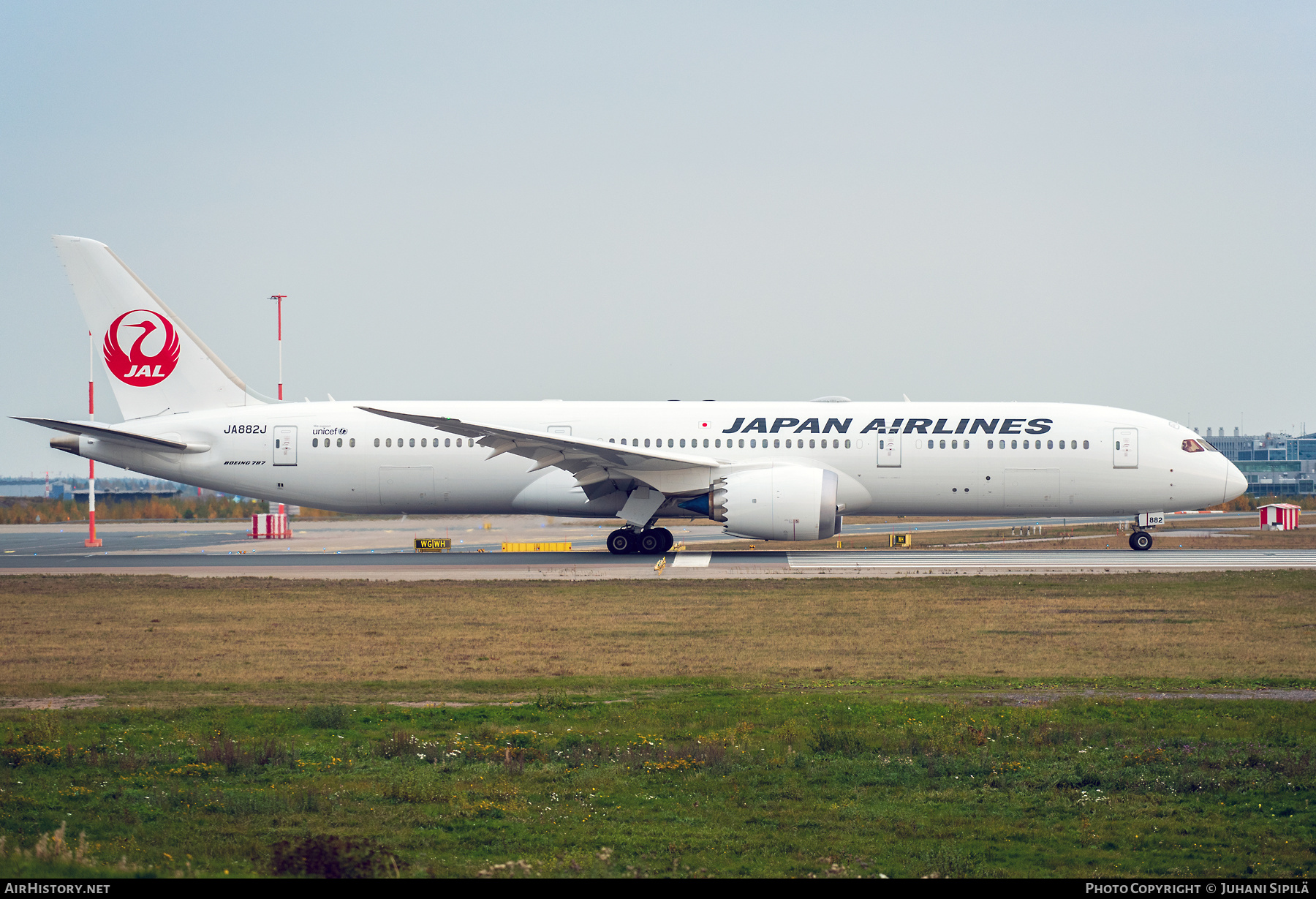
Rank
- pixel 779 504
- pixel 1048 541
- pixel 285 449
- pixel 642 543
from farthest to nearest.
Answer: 1. pixel 1048 541
2. pixel 285 449
3. pixel 642 543
4. pixel 779 504

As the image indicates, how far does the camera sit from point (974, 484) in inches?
1177

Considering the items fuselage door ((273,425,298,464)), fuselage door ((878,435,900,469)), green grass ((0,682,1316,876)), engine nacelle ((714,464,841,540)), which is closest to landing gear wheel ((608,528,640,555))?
engine nacelle ((714,464,841,540))

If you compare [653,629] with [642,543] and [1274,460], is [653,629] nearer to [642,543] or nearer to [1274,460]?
[642,543]

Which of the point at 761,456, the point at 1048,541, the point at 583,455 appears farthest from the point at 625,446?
the point at 1048,541

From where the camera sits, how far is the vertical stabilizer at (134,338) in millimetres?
30719

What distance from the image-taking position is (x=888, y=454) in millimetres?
29828

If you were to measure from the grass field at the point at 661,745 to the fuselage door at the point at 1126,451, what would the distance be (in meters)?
12.1

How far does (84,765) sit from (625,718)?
4.65 m

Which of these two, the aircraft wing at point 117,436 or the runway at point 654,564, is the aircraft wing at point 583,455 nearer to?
the runway at point 654,564

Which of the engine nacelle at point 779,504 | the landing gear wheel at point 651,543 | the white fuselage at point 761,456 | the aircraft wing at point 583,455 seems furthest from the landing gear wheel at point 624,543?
the engine nacelle at point 779,504

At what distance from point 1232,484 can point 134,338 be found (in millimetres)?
30440

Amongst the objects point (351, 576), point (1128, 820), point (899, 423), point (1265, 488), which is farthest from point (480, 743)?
point (1265, 488)

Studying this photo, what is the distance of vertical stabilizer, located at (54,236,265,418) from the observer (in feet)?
101
